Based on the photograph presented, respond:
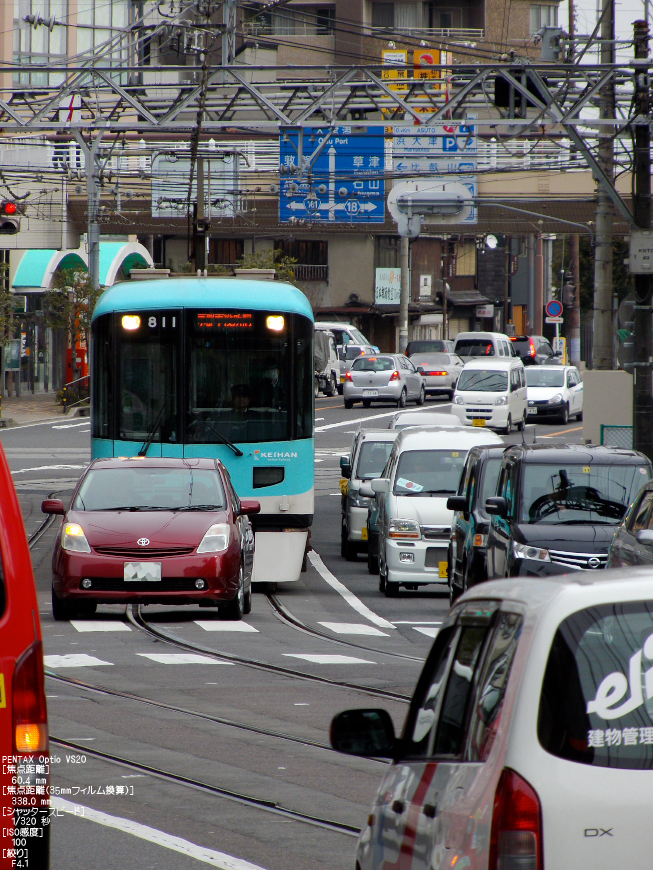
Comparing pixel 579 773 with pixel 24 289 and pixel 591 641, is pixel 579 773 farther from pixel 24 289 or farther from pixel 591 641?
pixel 24 289

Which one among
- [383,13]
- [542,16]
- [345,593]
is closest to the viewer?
[345,593]

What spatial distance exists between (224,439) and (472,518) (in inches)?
121

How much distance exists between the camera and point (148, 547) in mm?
13930

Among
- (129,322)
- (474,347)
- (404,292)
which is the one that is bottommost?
(474,347)

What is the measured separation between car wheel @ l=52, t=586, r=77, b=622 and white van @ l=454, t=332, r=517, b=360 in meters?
49.6

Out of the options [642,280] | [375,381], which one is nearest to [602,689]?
[642,280]

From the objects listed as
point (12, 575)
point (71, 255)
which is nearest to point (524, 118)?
point (12, 575)

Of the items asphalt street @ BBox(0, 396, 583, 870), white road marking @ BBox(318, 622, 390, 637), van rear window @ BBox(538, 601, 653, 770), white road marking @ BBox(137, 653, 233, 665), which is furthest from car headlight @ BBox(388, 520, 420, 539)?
van rear window @ BBox(538, 601, 653, 770)

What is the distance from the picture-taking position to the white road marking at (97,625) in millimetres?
13930

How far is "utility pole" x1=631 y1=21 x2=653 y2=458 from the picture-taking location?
21984mm

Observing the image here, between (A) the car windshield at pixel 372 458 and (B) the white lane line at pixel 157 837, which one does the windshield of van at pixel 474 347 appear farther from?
(B) the white lane line at pixel 157 837

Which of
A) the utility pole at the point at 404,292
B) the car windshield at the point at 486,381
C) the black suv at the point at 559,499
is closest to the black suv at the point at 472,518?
the black suv at the point at 559,499

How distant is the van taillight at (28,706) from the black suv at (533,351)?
6511 cm

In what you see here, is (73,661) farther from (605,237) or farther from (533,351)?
(533,351)
